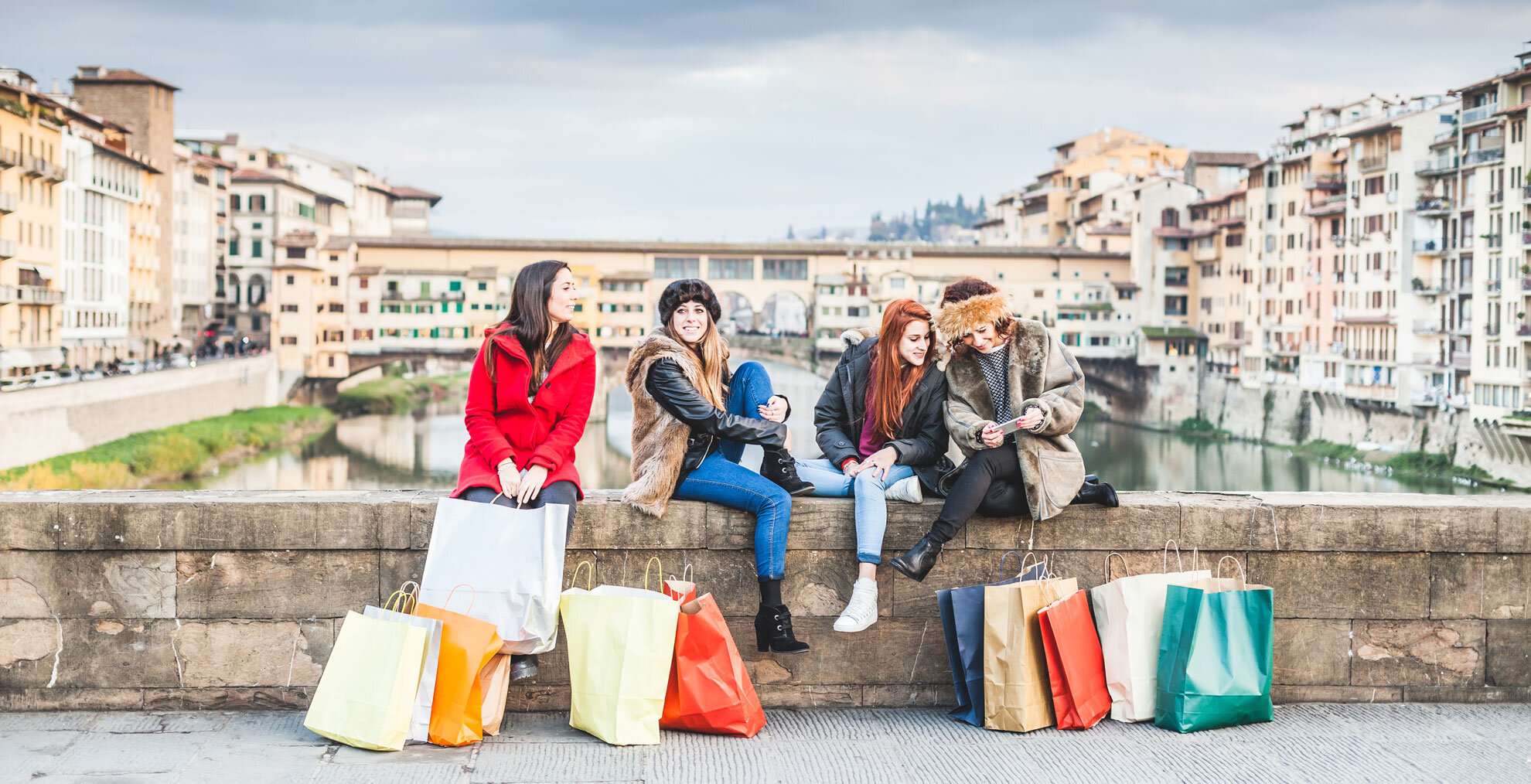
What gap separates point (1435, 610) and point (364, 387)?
4089 cm

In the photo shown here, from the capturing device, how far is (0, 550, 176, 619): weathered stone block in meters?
3.06

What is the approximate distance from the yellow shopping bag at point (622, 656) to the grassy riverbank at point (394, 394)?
37474mm

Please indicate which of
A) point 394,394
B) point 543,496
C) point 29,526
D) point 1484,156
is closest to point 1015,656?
point 543,496

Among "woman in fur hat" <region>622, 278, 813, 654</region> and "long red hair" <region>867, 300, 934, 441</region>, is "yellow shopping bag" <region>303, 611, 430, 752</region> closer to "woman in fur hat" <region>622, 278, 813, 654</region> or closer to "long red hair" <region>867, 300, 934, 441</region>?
"woman in fur hat" <region>622, 278, 813, 654</region>

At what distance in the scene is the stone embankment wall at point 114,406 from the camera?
75.0ft

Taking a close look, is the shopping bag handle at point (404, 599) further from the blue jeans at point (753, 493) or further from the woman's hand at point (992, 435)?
the woman's hand at point (992, 435)

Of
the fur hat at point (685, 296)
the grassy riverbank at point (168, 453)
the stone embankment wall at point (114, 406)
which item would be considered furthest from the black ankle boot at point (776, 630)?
the stone embankment wall at point (114, 406)

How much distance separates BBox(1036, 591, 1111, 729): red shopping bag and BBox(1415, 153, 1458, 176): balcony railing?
103ft

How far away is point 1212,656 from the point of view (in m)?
2.92

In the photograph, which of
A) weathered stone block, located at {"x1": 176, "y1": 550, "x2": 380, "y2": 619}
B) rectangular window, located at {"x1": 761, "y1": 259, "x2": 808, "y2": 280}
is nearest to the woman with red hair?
weathered stone block, located at {"x1": 176, "y1": 550, "x2": 380, "y2": 619}

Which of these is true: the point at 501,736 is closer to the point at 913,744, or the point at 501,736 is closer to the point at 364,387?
the point at 913,744

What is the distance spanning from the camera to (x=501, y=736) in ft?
9.45

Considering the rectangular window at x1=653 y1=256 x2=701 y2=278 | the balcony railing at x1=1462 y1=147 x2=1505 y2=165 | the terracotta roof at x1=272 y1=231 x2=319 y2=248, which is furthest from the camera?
the rectangular window at x1=653 y1=256 x2=701 y2=278

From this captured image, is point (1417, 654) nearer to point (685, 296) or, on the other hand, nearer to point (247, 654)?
point (685, 296)
